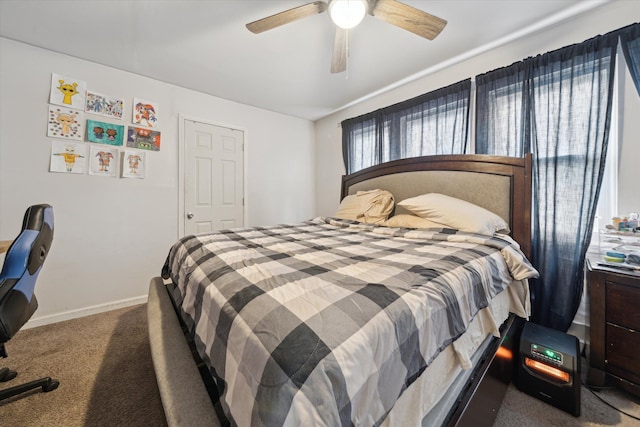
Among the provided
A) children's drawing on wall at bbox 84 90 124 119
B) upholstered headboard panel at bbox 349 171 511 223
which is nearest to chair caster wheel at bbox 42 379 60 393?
children's drawing on wall at bbox 84 90 124 119

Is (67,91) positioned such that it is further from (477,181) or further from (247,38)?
(477,181)

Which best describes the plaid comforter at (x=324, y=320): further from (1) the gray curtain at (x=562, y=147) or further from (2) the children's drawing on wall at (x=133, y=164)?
(2) the children's drawing on wall at (x=133, y=164)

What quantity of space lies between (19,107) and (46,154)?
42 centimetres

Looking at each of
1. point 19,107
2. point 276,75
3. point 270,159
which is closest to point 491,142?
point 276,75

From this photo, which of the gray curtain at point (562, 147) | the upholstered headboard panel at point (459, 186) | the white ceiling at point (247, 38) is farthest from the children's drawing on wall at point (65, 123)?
the gray curtain at point (562, 147)

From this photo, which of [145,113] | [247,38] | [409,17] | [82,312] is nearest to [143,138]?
[145,113]

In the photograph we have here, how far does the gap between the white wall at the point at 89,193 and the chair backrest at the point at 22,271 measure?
134 centimetres

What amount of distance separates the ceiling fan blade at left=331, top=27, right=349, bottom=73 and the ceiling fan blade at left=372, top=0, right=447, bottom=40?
0.81ft

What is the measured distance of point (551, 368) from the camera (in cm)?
136

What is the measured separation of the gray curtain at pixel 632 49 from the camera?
1523 millimetres

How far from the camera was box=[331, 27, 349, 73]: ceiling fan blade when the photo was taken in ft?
5.63

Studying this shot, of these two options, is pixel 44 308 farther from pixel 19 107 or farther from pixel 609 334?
pixel 609 334

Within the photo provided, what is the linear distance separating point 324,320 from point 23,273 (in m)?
1.58

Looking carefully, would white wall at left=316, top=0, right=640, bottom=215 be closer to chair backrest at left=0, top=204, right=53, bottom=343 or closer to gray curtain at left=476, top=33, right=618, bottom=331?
gray curtain at left=476, top=33, right=618, bottom=331
